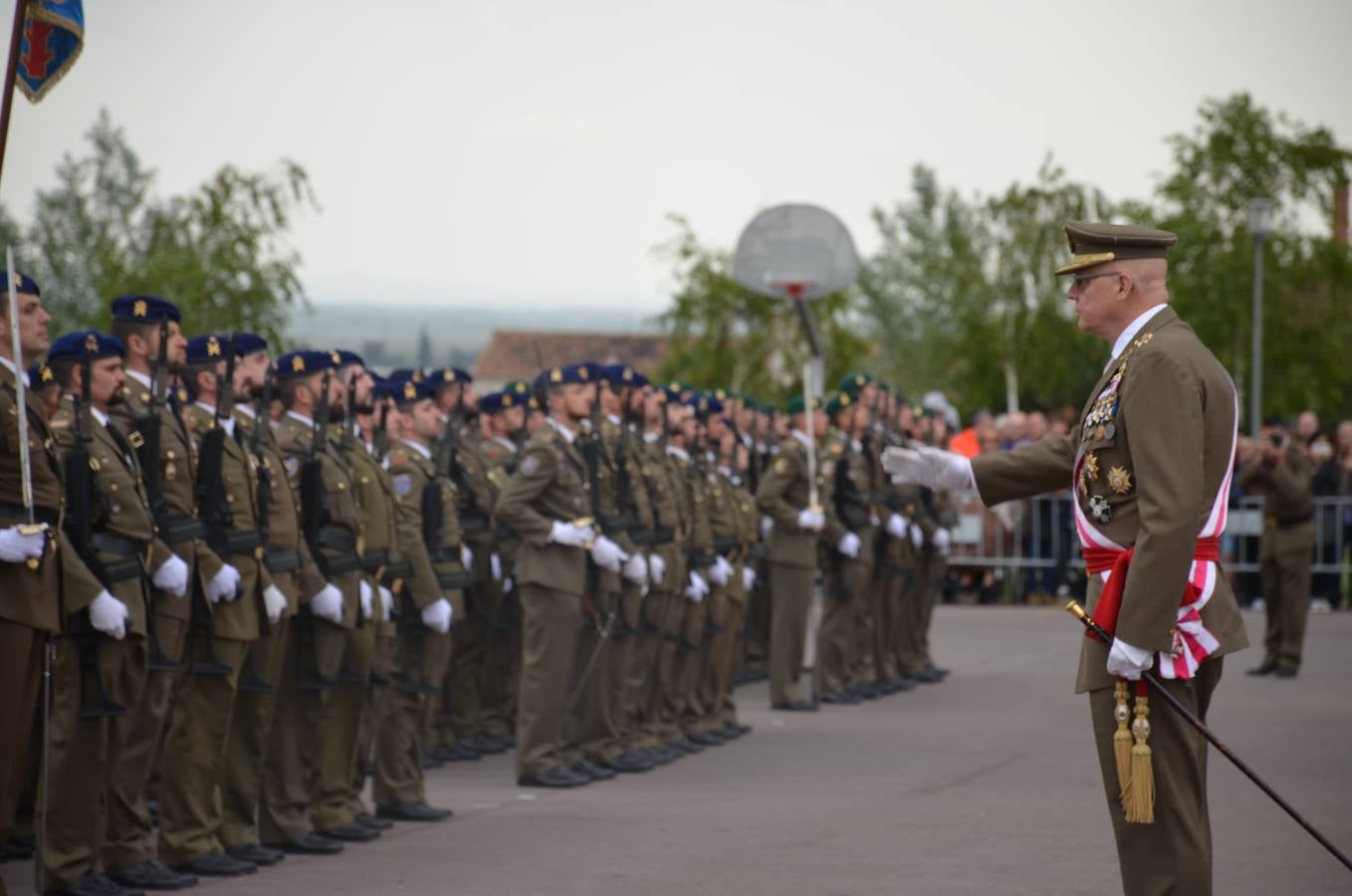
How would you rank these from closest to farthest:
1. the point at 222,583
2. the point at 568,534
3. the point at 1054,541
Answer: the point at 222,583 → the point at 568,534 → the point at 1054,541

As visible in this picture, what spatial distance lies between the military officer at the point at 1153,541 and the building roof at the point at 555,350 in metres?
66.3

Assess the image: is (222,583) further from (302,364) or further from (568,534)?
(568,534)

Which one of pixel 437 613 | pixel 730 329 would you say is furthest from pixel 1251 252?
pixel 437 613

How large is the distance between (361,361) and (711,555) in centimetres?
368

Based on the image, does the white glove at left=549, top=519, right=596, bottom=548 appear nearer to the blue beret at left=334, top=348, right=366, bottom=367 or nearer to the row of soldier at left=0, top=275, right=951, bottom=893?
the row of soldier at left=0, top=275, right=951, bottom=893

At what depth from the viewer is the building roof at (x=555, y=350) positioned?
74688 mm

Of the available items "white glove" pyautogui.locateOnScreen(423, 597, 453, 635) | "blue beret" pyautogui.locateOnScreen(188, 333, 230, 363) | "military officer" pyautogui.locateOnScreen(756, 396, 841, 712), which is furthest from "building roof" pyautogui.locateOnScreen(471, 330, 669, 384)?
"blue beret" pyautogui.locateOnScreen(188, 333, 230, 363)

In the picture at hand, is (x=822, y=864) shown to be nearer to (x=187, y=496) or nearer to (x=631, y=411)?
(x=187, y=496)

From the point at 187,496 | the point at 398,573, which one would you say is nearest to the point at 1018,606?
the point at 398,573

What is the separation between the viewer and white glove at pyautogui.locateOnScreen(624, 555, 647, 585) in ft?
35.2

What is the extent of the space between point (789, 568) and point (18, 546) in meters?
8.23

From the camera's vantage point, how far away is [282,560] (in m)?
8.02

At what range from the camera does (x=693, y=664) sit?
12203 mm

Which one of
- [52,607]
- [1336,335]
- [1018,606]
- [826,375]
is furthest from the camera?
[1336,335]
